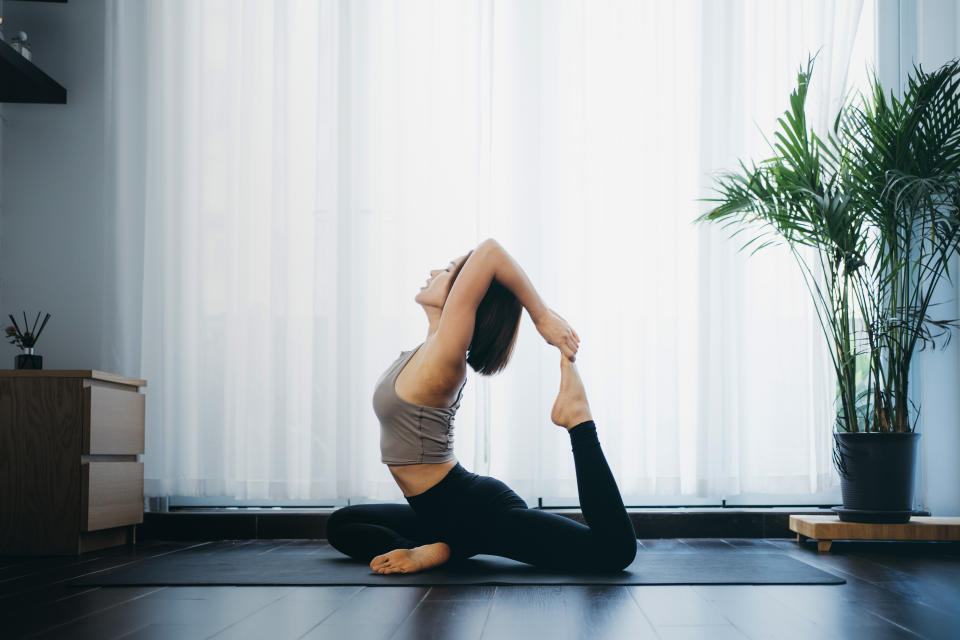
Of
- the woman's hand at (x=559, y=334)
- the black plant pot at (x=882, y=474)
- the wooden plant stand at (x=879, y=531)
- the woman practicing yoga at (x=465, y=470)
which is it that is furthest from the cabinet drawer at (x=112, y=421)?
the black plant pot at (x=882, y=474)

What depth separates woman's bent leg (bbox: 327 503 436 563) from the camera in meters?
2.78

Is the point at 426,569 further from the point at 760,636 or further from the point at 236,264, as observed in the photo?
the point at 236,264

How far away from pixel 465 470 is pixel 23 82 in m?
2.70

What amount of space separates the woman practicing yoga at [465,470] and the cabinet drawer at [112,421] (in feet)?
4.26

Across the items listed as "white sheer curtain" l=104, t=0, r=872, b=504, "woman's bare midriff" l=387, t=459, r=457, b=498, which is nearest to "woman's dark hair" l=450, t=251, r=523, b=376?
"woman's bare midriff" l=387, t=459, r=457, b=498

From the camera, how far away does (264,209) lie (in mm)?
3840

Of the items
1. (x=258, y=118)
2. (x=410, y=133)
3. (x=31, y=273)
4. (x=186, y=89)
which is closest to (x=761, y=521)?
(x=410, y=133)

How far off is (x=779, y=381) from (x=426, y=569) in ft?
6.44

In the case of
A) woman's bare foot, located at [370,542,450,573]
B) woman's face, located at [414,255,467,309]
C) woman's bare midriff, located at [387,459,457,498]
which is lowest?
woman's bare foot, located at [370,542,450,573]

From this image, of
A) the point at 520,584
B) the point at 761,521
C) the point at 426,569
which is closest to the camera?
the point at 520,584

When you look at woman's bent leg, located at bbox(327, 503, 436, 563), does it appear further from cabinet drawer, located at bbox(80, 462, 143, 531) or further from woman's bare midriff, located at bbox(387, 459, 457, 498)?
cabinet drawer, located at bbox(80, 462, 143, 531)

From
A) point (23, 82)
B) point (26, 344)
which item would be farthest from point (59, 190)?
point (26, 344)

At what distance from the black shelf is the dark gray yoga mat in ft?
6.89

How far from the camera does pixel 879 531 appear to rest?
126 inches
